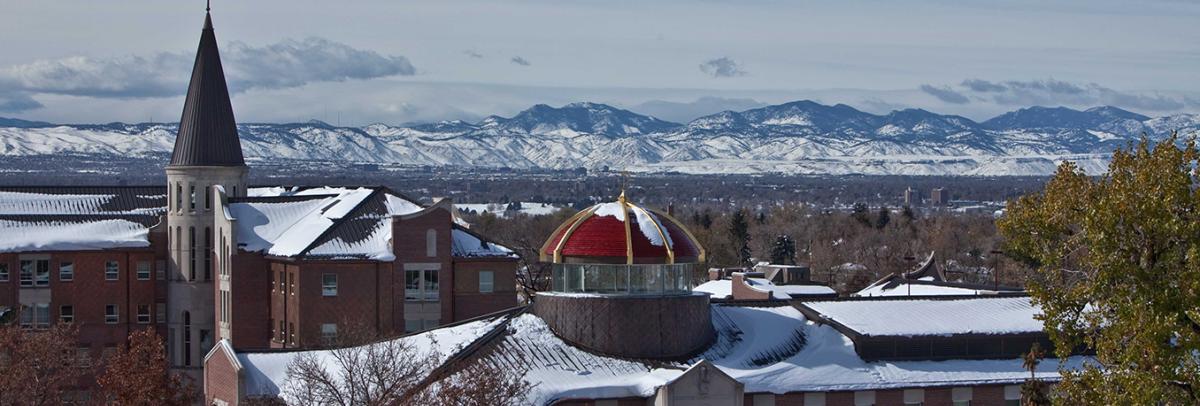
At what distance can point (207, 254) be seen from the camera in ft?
293

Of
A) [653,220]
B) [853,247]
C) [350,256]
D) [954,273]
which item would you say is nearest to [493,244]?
[350,256]

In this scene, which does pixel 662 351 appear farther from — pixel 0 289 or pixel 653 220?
pixel 0 289

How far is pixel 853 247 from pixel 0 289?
114387 mm

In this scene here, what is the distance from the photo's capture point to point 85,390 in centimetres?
8044

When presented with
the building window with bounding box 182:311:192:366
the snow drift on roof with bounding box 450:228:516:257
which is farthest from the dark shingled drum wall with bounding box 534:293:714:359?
the building window with bounding box 182:311:192:366

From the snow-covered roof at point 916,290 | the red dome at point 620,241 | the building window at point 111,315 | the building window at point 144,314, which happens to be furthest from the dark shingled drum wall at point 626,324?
the building window at point 111,315

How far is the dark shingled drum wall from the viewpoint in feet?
193

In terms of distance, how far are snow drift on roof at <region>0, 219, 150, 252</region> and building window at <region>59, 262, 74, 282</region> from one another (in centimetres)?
90

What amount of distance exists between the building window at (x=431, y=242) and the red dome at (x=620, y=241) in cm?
1895

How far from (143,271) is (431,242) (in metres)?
18.4

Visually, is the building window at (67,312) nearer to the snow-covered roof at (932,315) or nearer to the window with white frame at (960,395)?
the snow-covered roof at (932,315)

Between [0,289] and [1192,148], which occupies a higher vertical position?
[1192,148]

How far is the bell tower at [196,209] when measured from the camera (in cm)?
8888

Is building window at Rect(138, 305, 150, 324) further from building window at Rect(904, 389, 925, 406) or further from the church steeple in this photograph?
building window at Rect(904, 389, 925, 406)
